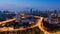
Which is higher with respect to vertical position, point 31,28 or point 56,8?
point 56,8

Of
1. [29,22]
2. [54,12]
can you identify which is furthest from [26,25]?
[54,12]

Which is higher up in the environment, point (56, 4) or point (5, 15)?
point (56, 4)

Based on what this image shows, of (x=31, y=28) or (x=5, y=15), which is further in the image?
(x=5, y=15)

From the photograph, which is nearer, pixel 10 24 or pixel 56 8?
pixel 10 24

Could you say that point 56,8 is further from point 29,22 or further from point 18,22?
point 18,22

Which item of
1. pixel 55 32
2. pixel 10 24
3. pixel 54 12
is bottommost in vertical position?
pixel 55 32

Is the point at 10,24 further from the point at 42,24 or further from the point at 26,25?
the point at 42,24

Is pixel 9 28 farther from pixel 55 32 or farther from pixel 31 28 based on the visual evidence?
pixel 55 32

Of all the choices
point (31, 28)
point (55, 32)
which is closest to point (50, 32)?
point (55, 32)
